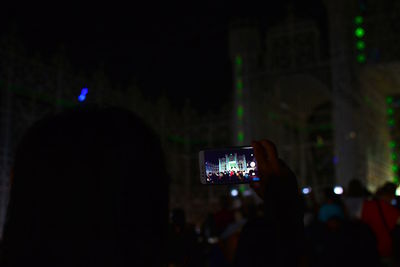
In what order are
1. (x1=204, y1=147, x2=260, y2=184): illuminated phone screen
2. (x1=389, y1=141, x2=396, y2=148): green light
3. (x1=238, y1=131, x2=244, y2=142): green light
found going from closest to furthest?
(x1=204, y1=147, x2=260, y2=184): illuminated phone screen → (x1=238, y1=131, x2=244, y2=142): green light → (x1=389, y1=141, x2=396, y2=148): green light

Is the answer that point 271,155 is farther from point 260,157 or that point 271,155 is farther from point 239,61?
point 239,61

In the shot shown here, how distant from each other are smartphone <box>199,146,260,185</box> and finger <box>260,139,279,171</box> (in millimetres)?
274

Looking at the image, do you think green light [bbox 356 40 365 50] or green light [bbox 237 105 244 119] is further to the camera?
green light [bbox 237 105 244 119]

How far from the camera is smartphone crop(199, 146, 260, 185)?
1.74 metres

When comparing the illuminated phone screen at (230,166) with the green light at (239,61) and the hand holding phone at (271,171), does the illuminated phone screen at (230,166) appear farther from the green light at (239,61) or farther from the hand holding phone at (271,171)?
the green light at (239,61)

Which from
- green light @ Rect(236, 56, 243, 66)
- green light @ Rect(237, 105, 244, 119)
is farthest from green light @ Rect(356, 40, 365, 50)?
green light @ Rect(237, 105, 244, 119)

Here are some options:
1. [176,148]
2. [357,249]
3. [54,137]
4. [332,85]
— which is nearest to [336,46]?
[332,85]

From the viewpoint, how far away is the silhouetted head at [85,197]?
29.9 inches

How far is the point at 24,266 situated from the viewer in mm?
756

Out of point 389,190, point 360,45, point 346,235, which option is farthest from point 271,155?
Result: point 360,45

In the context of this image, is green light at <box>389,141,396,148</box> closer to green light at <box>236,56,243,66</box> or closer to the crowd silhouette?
green light at <box>236,56,243,66</box>

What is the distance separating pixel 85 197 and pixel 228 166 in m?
1.05

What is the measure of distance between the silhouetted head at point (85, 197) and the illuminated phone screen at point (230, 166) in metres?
0.93

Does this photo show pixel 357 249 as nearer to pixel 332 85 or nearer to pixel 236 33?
pixel 332 85
